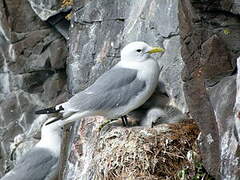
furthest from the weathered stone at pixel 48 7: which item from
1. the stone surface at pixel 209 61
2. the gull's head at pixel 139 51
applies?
the stone surface at pixel 209 61

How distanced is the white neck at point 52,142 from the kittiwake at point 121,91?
46.8 inches

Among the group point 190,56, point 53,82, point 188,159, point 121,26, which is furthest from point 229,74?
point 53,82

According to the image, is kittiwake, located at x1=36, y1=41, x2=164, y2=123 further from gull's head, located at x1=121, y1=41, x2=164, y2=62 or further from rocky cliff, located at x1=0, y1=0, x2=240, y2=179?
rocky cliff, located at x1=0, y1=0, x2=240, y2=179

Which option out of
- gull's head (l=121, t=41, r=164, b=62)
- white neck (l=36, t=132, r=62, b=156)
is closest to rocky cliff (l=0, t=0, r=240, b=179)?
white neck (l=36, t=132, r=62, b=156)

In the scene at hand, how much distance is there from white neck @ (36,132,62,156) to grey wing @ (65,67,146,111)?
1295 mm

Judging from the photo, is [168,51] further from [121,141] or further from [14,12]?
[14,12]

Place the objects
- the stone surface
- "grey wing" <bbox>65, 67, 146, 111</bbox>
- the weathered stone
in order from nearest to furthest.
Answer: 1. the stone surface
2. "grey wing" <bbox>65, 67, 146, 111</bbox>
3. the weathered stone

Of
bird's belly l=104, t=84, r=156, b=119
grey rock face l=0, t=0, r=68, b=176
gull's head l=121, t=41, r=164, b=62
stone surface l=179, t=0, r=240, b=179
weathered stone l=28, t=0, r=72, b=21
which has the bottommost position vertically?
grey rock face l=0, t=0, r=68, b=176

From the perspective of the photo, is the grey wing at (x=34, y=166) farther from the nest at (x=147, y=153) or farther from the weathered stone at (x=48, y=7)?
the weathered stone at (x=48, y=7)

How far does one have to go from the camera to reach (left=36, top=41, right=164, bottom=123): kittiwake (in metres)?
5.37

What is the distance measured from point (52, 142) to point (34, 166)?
427 millimetres

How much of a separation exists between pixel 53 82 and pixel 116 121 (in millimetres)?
2734

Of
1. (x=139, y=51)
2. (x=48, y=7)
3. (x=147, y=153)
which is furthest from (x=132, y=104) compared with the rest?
(x=48, y=7)

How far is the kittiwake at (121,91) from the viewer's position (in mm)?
5371
